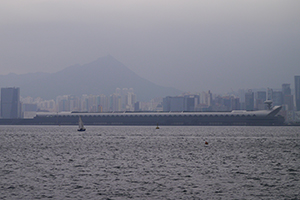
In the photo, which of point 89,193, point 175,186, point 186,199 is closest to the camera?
point 186,199

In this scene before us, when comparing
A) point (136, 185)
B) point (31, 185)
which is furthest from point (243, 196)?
point (31, 185)

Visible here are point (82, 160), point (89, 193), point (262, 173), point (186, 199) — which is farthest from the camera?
point (82, 160)

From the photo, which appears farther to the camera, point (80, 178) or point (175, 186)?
point (80, 178)

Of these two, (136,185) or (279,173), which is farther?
(279,173)

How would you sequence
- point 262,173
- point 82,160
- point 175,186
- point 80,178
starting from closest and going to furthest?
point 175,186 → point 80,178 → point 262,173 → point 82,160

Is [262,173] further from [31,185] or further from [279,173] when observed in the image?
[31,185]

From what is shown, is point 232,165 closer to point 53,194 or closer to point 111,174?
point 111,174

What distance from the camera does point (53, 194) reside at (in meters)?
27.3

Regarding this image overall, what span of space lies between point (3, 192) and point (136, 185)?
29.4 feet

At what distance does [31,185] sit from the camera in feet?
100

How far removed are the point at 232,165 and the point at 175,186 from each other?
14.4 metres

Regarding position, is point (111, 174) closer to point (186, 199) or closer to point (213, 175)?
point (213, 175)

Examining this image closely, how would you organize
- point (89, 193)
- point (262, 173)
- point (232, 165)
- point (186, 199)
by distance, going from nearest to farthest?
1. point (186, 199)
2. point (89, 193)
3. point (262, 173)
4. point (232, 165)

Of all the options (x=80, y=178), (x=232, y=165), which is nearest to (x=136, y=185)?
(x=80, y=178)
